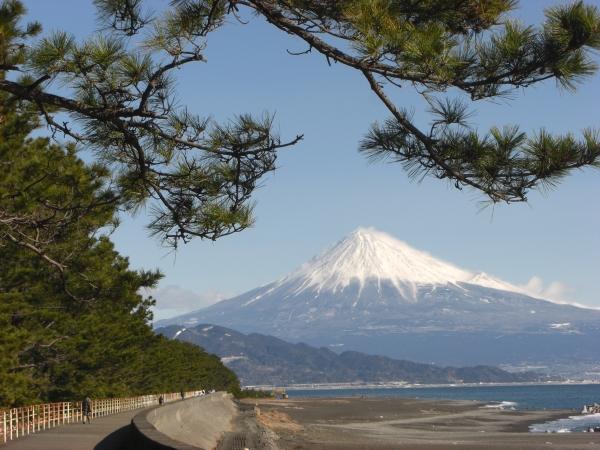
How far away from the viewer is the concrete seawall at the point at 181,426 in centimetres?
1039

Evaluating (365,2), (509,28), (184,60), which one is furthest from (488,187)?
(184,60)

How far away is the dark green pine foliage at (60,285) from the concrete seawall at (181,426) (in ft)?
6.87

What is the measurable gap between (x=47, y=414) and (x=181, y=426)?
4.84 m

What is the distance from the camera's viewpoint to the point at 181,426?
25766mm

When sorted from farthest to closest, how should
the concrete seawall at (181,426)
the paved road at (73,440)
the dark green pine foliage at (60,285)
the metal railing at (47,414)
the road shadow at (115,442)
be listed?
the metal railing at (47,414) → the paved road at (73,440) → the road shadow at (115,442) → the dark green pine foliage at (60,285) → the concrete seawall at (181,426)

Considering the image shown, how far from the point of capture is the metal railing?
21688 millimetres

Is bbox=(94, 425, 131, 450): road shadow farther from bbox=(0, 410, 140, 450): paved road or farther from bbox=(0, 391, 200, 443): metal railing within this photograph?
bbox=(0, 391, 200, 443): metal railing

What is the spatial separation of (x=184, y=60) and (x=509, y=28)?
2875mm

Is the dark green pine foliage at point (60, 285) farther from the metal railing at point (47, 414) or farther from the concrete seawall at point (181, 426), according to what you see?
the concrete seawall at point (181, 426)

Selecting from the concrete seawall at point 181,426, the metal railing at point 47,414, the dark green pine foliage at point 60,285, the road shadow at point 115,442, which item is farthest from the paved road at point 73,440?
the dark green pine foliage at point 60,285

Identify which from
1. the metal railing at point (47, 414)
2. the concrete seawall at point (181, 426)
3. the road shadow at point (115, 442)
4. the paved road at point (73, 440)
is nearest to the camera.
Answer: the concrete seawall at point (181, 426)

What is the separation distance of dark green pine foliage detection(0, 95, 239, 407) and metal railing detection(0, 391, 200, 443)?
27.0 inches

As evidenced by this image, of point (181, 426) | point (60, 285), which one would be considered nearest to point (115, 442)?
point (181, 426)

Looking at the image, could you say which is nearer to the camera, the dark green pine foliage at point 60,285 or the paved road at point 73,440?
the dark green pine foliage at point 60,285
